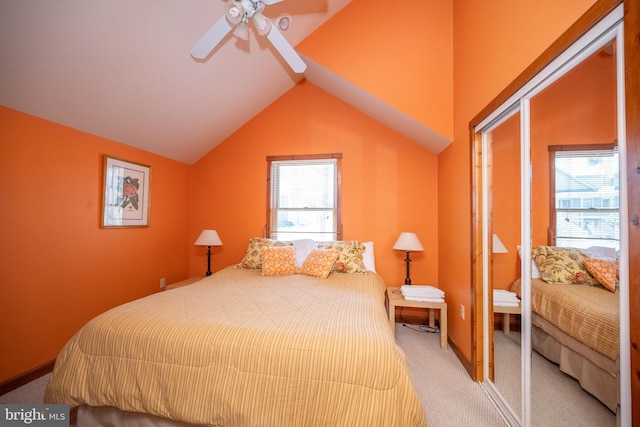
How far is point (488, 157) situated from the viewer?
1867mm

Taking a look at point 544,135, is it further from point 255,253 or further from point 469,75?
point 255,253

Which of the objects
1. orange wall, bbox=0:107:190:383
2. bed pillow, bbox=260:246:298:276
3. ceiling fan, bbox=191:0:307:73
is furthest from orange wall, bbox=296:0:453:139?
orange wall, bbox=0:107:190:383

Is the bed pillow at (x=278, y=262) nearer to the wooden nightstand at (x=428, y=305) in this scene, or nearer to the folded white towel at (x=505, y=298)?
the wooden nightstand at (x=428, y=305)

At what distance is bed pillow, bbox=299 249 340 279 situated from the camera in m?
2.46

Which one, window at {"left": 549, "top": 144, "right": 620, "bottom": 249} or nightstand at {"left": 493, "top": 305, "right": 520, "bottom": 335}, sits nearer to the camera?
window at {"left": 549, "top": 144, "right": 620, "bottom": 249}

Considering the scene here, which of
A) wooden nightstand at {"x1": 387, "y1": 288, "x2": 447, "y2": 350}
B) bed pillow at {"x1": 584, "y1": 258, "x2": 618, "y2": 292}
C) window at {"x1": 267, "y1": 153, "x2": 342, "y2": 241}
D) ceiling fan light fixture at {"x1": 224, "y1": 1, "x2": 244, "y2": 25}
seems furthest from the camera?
window at {"x1": 267, "y1": 153, "x2": 342, "y2": 241}

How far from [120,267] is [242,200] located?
1.60 m

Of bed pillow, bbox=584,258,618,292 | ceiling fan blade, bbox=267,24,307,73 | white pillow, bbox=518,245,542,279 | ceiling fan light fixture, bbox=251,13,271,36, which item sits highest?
ceiling fan light fixture, bbox=251,13,271,36

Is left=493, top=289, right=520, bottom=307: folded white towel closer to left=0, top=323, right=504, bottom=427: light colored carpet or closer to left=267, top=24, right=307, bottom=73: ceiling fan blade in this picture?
left=0, top=323, right=504, bottom=427: light colored carpet

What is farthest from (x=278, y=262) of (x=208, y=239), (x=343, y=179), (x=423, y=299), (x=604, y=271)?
(x=604, y=271)

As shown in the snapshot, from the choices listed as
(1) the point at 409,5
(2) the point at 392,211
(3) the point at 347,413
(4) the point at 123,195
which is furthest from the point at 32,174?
(1) the point at 409,5

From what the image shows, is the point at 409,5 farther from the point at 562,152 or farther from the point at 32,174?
the point at 32,174

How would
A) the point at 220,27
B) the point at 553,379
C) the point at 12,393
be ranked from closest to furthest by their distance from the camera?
1. the point at 553,379
2. the point at 220,27
3. the point at 12,393

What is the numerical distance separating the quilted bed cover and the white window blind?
185cm
